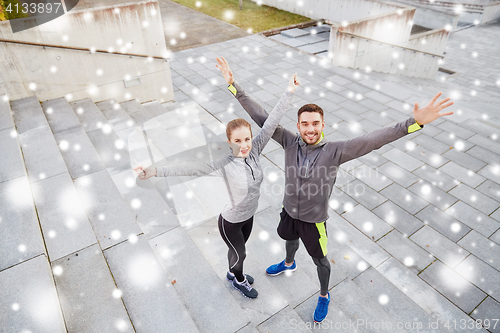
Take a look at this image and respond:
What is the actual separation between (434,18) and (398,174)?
1408 cm

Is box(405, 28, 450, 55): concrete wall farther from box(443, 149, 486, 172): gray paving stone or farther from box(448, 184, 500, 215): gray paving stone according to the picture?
box(448, 184, 500, 215): gray paving stone

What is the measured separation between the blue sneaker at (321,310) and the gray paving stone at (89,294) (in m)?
1.72

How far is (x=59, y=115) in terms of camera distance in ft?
17.5

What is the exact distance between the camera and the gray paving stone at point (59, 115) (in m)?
5.03

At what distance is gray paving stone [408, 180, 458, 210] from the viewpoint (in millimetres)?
4859

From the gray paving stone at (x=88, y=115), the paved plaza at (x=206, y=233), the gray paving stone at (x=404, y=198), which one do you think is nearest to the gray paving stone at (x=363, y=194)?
the paved plaza at (x=206, y=233)

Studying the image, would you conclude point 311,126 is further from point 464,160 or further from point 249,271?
point 464,160

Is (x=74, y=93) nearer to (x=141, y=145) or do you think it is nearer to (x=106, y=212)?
(x=141, y=145)

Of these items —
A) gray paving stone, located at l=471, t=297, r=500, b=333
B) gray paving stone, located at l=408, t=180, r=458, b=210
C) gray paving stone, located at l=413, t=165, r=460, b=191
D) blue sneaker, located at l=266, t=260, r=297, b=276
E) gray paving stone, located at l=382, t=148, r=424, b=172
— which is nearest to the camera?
gray paving stone, located at l=471, t=297, r=500, b=333

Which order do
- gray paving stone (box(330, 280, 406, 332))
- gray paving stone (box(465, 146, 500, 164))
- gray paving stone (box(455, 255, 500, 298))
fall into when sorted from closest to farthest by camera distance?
gray paving stone (box(330, 280, 406, 332)) → gray paving stone (box(455, 255, 500, 298)) → gray paving stone (box(465, 146, 500, 164))

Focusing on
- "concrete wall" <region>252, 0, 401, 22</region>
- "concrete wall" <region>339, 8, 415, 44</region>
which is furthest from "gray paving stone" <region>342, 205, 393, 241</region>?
"concrete wall" <region>252, 0, 401, 22</region>

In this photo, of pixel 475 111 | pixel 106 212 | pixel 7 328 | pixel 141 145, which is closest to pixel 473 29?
pixel 475 111

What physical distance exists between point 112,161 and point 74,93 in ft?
7.92

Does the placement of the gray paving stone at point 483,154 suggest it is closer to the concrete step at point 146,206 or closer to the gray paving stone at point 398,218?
the gray paving stone at point 398,218
